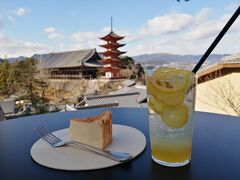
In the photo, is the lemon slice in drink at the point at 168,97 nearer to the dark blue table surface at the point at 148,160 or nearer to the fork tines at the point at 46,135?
the dark blue table surface at the point at 148,160

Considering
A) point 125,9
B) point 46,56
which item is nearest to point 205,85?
point 125,9

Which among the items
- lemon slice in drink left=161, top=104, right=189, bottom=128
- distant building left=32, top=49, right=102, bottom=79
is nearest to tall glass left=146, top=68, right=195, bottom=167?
lemon slice in drink left=161, top=104, right=189, bottom=128

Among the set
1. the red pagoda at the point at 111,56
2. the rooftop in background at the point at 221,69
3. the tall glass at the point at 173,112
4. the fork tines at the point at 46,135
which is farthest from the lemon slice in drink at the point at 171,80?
the red pagoda at the point at 111,56

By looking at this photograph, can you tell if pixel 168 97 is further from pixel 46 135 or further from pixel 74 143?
pixel 46 135

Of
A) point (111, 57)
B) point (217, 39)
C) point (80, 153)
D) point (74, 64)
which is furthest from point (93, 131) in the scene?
point (111, 57)

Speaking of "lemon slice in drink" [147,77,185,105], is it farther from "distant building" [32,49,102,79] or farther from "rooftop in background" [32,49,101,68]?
"rooftop in background" [32,49,101,68]
